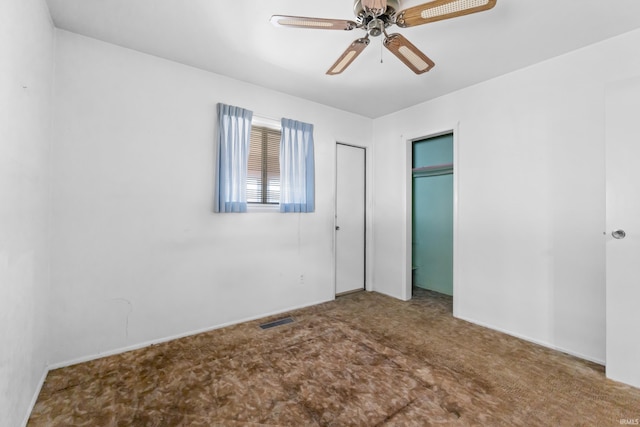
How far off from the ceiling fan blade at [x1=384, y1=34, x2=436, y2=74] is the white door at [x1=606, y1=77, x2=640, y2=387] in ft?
4.87

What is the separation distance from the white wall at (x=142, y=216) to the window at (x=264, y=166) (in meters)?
0.22

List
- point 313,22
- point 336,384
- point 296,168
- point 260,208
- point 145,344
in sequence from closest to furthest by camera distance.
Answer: point 313,22
point 336,384
point 145,344
point 260,208
point 296,168

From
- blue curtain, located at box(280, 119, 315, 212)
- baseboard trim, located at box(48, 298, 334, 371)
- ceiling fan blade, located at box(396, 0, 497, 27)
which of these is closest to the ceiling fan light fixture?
ceiling fan blade, located at box(396, 0, 497, 27)

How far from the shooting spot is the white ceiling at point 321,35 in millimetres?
2051

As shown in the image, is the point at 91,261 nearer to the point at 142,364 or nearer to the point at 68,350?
the point at 68,350

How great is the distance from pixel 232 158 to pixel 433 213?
311 centimetres

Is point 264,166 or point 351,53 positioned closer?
point 351,53

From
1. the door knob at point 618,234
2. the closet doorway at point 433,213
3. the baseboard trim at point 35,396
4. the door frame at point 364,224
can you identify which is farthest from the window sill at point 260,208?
the door knob at point 618,234

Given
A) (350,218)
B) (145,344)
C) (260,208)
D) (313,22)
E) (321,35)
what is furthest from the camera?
(350,218)

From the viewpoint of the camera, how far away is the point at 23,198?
5.32ft

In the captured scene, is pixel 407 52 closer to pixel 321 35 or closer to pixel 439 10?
pixel 439 10

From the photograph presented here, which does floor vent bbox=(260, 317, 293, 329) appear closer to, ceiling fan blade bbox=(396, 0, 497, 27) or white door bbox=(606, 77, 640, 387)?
white door bbox=(606, 77, 640, 387)

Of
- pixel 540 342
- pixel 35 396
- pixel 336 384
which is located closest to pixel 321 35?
pixel 336 384

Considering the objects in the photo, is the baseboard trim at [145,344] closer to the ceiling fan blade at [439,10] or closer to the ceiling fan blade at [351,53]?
the ceiling fan blade at [351,53]
